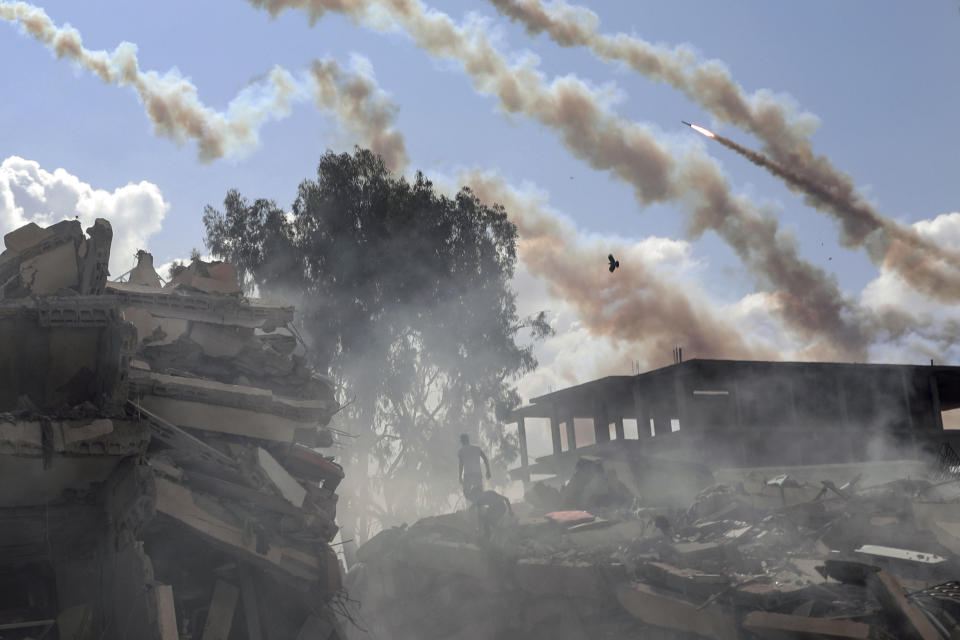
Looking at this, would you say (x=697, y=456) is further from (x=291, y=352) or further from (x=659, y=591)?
(x=291, y=352)

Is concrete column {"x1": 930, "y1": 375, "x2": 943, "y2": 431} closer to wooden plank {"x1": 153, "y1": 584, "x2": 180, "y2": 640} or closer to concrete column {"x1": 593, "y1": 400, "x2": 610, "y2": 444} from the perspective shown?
concrete column {"x1": 593, "y1": 400, "x2": 610, "y2": 444}

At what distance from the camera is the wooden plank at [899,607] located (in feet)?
28.3

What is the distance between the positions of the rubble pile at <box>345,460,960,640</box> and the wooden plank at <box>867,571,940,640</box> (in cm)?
1

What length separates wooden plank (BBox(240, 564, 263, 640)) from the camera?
33.5 ft

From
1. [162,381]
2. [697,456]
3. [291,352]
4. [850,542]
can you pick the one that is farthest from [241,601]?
[697,456]

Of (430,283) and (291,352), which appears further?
(430,283)

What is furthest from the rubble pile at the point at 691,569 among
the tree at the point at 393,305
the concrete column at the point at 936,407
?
the tree at the point at 393,305

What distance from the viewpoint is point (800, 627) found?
29.7ft

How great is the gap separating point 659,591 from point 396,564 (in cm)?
583

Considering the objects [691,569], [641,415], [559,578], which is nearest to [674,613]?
[691,569]

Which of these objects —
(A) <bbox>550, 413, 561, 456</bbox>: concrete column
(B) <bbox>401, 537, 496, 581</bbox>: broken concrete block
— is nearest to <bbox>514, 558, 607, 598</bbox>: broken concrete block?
(B) <bbox>401, 537, 496, 581</bbox>: broken concrete block

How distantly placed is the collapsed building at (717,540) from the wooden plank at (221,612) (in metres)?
3.49

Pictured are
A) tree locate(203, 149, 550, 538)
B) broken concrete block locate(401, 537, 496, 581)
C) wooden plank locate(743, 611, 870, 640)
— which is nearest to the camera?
wooden plank locate(743, 611, 870, 640)

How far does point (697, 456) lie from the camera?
1995 centimetres
